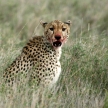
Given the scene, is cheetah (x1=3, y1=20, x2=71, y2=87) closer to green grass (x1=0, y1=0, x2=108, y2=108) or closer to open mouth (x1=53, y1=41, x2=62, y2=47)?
open mouth (x1=53, y1=41, x2=62, y2=47)

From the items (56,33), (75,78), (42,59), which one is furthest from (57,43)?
(75,78)

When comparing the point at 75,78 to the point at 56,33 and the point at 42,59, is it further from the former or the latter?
the point at 56,33

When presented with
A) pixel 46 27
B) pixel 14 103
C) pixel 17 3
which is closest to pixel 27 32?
pixel 17 3

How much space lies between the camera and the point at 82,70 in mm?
8211

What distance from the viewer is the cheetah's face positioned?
745 cm

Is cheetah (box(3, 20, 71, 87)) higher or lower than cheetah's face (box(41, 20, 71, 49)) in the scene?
lower

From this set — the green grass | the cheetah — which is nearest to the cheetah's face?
the cheetah

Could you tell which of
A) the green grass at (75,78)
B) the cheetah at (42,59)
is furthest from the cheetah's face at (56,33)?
the green grass at (75,78)

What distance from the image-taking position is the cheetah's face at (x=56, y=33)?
745cm

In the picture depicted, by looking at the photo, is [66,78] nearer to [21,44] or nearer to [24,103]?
[24,103]

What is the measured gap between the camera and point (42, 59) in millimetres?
7535

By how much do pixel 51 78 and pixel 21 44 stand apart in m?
2.38

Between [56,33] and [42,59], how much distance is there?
1.17ft

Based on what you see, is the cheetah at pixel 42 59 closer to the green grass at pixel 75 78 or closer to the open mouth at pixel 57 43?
the open mouth at pixel 57 43
